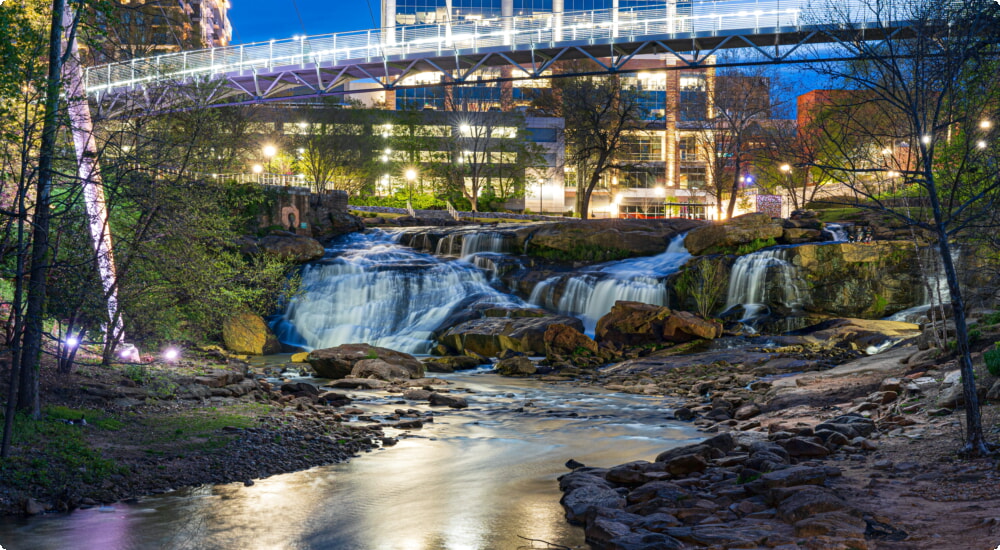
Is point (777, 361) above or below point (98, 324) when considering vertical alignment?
below

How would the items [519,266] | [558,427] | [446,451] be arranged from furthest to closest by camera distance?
1. [519,266]
2. [558,427]
3. [446,451]

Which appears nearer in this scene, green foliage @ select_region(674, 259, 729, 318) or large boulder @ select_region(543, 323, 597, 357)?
large boulder @ select_region(543, 323, 597, 357)

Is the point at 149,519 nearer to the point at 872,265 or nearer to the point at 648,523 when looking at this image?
the point at 648,523

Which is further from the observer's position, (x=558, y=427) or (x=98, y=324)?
(x=558, y=427)

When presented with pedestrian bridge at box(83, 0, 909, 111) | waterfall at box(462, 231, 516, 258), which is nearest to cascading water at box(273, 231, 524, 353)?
waterfall at box(462, 231, 516, 258)

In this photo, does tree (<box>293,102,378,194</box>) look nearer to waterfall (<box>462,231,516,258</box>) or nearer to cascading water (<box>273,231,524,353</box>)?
waterfall (<box>462,231,516,258</box>)

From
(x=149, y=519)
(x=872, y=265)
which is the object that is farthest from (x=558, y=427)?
(x=872, y=265)

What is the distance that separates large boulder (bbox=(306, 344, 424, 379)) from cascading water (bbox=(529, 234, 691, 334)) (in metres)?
10.4

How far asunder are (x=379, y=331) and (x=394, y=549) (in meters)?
23.8

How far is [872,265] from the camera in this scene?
30562 mm

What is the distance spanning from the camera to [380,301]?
3375cm

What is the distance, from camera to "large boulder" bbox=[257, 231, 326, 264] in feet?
120

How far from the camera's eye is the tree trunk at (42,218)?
9.47 metres

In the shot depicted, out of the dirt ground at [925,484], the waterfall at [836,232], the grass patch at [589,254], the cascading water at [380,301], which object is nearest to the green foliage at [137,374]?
the dirt ground at [925,484]
